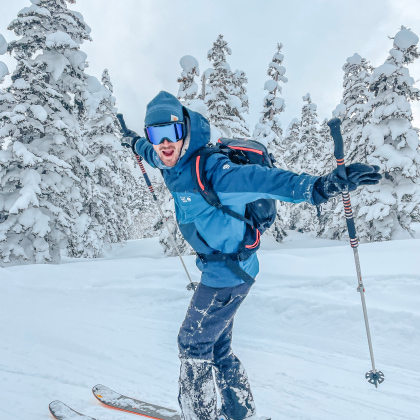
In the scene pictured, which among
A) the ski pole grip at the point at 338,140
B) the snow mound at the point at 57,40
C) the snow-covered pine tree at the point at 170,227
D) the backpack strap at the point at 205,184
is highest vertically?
the snow mound at the point at 57,40

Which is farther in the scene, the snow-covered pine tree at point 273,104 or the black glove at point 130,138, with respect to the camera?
the snow-covered pine tree at point 273,104

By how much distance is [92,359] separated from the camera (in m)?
4.26

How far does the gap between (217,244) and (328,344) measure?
322 centimetres

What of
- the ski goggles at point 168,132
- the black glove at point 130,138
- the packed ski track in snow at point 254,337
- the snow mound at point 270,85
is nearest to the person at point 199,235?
the ski goggles at point 168,132

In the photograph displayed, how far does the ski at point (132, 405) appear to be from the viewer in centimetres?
308

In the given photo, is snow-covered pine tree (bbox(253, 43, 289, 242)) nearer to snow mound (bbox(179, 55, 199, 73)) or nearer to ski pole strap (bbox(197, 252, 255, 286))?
snow mound (bbox(179, 55, 199, 73))

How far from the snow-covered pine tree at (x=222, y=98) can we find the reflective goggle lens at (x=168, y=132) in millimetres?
14119

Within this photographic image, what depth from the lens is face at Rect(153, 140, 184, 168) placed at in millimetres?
2297

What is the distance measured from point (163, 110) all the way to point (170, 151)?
34 cm

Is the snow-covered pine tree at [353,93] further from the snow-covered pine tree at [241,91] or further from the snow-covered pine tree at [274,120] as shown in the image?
the snow-covered pine tree at [241,91]

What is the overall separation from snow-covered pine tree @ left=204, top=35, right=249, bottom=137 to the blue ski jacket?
1414 centimetres

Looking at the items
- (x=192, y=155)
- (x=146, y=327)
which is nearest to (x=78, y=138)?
(x=146, y=327)

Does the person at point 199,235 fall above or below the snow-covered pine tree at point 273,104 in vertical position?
below

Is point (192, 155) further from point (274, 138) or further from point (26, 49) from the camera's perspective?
point (274, 138)
